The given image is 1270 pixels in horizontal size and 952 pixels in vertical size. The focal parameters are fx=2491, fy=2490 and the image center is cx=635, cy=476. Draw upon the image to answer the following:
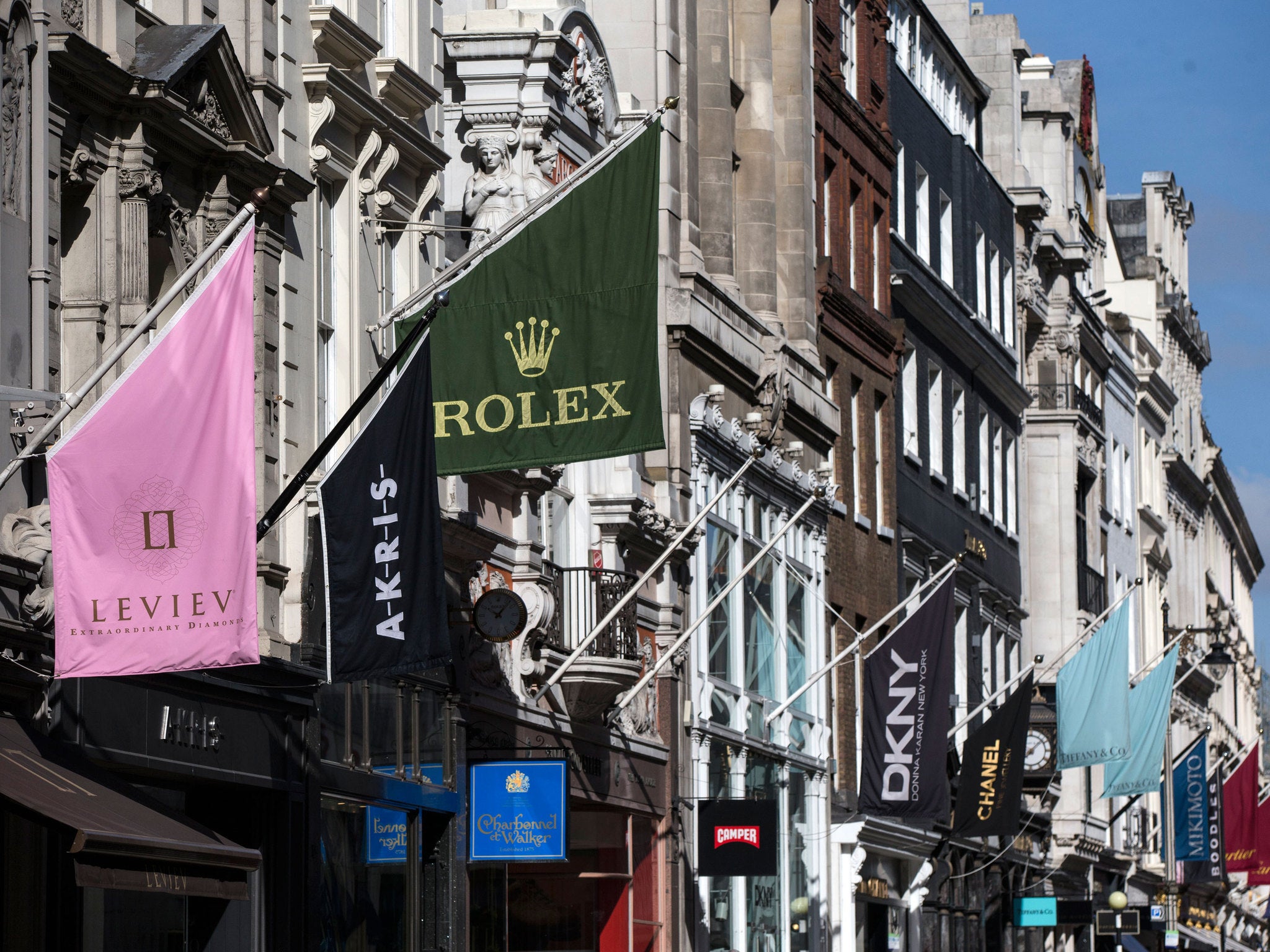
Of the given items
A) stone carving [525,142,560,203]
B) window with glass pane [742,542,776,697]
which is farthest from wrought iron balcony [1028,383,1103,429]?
stone carving [525,142,560,203]

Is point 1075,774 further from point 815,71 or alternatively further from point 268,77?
point 268,77

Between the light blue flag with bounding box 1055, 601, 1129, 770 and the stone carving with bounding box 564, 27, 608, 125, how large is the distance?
1542 centimetres

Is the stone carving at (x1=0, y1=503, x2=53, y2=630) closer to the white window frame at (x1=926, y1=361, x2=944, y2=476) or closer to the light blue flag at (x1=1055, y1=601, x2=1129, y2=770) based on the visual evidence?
the light blue flag at (x1=1055, y1=601, x2=1129, y2=770)

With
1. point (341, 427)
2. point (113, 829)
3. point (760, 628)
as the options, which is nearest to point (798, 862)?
point (760, 628)

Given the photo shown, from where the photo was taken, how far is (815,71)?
42344 mm

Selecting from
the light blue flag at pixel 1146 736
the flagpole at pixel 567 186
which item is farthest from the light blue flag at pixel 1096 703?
the flagpole at pixel 567 186

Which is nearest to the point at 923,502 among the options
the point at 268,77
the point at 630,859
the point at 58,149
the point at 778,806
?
the point at 778,806

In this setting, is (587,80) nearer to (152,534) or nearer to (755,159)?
(755,159)

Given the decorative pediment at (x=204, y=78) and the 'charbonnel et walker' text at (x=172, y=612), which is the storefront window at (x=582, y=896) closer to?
the decorative pediment at (x=204, y=78)

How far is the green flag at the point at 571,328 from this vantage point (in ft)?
68.5

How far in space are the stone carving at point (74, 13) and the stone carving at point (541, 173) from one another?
32.6 ft

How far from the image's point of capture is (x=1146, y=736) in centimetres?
4572

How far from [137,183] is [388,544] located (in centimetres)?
362

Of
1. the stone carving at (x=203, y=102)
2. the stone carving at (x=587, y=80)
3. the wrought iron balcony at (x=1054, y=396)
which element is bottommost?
the stone carving at (x=203, y=102)
